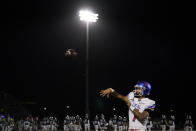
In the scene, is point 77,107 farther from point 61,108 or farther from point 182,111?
point 182,111

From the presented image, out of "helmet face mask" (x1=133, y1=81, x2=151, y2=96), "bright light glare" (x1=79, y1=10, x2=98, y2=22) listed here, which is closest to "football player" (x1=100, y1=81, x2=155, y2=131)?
"helmet face mask" (x1=133, y1=81, x2=151, y2=96)

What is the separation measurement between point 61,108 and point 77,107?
2.98 m

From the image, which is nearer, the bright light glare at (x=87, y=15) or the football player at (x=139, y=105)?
the football player at (x=139, y=105)

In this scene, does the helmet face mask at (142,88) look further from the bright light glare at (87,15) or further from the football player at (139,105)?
the bright light glare at (87,15)

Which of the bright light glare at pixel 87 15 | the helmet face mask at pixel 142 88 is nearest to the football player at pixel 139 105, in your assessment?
the helmet face mask at pixel 142 88

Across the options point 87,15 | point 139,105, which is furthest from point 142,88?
point 87,15

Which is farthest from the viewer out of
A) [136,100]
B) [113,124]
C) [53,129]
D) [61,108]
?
[61,108]

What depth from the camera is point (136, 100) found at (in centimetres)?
486

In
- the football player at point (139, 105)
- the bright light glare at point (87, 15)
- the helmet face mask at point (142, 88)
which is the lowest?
the football player at point (139, 105)

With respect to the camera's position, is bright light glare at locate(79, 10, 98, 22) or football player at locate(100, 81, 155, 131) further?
bright light glare at locate(79, 10, 98, 22)

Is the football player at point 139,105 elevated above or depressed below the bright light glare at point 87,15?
below

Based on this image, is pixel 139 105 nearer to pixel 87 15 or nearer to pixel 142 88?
pixel 142 88

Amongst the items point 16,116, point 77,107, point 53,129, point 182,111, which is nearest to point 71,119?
point 53,129

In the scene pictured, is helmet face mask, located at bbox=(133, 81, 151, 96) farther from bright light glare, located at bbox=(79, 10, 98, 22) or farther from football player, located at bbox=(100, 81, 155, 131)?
bright light glare, located at bbox=(79, 10, 98, 22)
